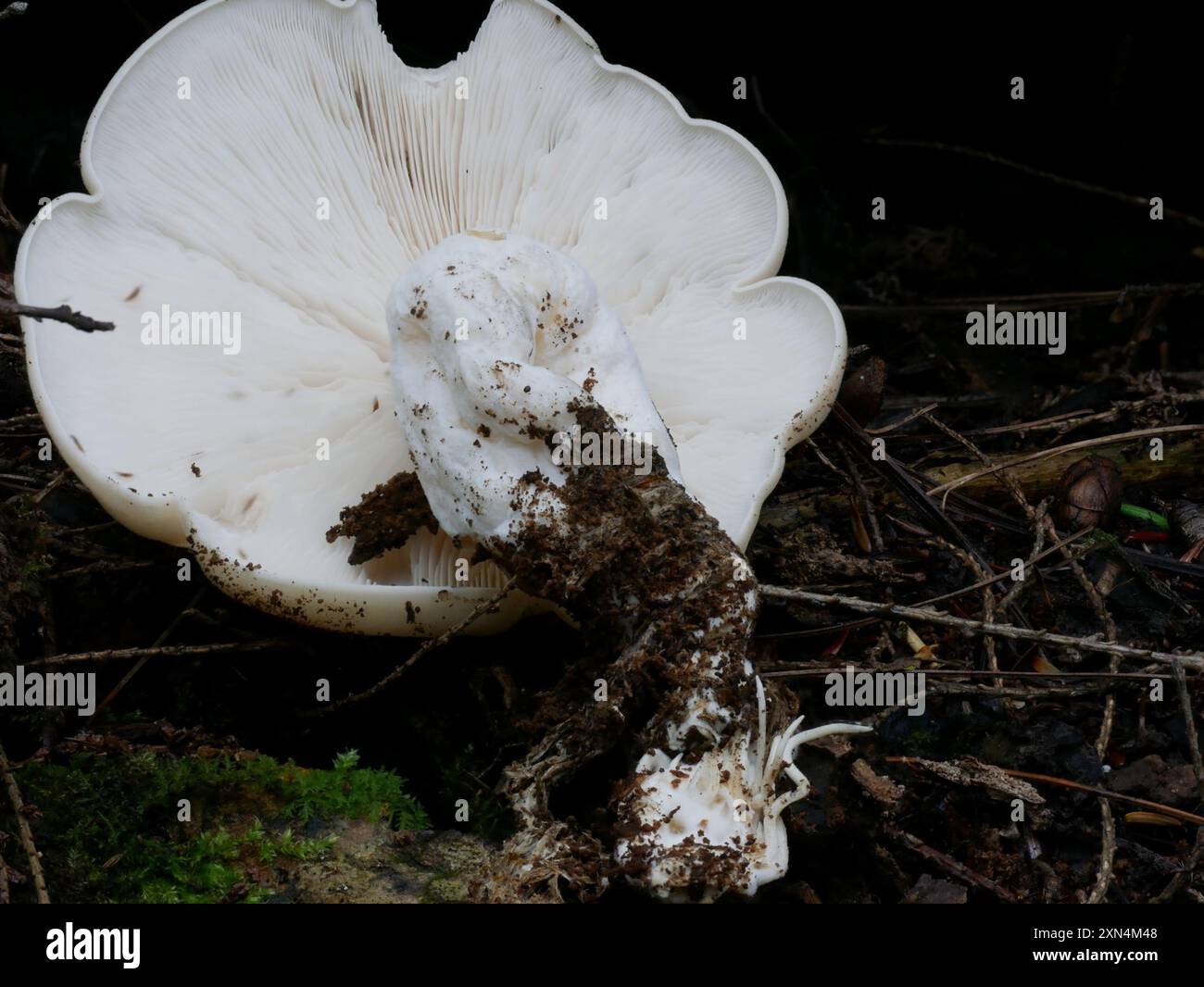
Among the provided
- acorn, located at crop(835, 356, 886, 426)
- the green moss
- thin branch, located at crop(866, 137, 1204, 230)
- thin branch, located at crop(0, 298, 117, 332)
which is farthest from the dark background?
the green moss

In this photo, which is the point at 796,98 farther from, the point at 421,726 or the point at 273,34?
the point at 421,726

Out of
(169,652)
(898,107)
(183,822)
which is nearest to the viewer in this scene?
(183,822)

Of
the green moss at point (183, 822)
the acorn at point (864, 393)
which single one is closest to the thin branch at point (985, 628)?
the acorn at point (864, 393)

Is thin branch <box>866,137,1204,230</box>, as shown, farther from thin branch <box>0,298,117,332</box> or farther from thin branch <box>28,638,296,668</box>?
thin branch <box>0,298,117,332</box>

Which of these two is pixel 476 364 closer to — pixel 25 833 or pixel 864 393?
pixel 25 833

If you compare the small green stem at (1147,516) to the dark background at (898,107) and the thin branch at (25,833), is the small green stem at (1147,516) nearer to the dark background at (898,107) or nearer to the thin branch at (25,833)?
the dark background at (898,107)

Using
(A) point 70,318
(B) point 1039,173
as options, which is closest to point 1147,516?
(B) point 1039,173

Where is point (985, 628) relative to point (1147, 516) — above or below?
below
